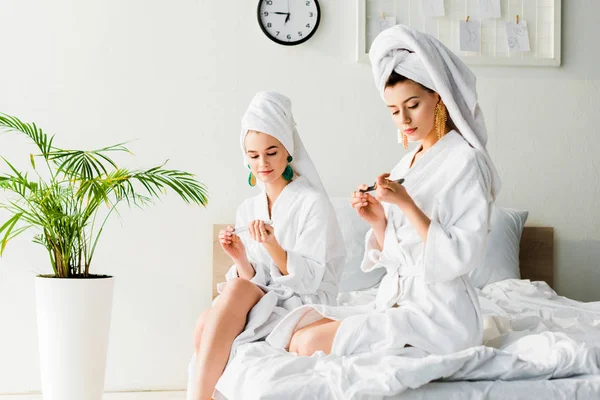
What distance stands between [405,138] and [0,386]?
2.34m

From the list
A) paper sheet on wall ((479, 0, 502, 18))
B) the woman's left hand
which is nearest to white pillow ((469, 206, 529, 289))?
paper sheet on wall ((479, 0, 502, 18))

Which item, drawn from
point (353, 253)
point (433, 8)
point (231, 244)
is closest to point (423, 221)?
point (231, 244)

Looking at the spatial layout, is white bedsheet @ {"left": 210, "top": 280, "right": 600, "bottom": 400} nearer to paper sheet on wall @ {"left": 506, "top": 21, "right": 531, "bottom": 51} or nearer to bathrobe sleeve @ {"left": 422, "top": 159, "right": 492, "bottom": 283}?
bathrobe sleeve @ {"left": 422, "top": 159, "right": 492, "bottom": 283}

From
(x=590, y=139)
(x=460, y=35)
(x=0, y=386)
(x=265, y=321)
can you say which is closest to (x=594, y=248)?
(x=590, y=139)

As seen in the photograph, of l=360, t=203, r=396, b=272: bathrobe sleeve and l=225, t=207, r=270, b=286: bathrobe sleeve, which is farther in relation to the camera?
l=225, t=207, r=270, b=286: bathrobe sleeve

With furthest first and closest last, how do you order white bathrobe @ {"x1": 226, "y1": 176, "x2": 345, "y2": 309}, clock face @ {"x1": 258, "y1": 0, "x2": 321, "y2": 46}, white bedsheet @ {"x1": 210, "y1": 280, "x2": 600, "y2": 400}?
clock face @ {"x1": 258, "y1": 0, "x2": 321, "y2": 46}, white bathrobe @ {"x1": 226, "y1": 176, "x2": 345, "y2": 309}, white bedsheet @ {"x1": 210, "y1": 280, "x2": 600, "y2": 400}

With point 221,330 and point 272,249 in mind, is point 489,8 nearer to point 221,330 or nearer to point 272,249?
point 272,249

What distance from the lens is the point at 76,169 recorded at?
118 inches

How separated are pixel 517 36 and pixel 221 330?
2464 mm

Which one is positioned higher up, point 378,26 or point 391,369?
point 378,26

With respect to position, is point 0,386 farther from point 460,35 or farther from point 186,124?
point 460,35

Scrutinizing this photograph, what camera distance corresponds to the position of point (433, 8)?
3.67 metres

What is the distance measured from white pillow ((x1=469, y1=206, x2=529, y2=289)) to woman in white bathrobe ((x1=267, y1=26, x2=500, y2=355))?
51.0 inches

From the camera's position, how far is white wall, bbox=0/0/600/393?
11.4 feet
